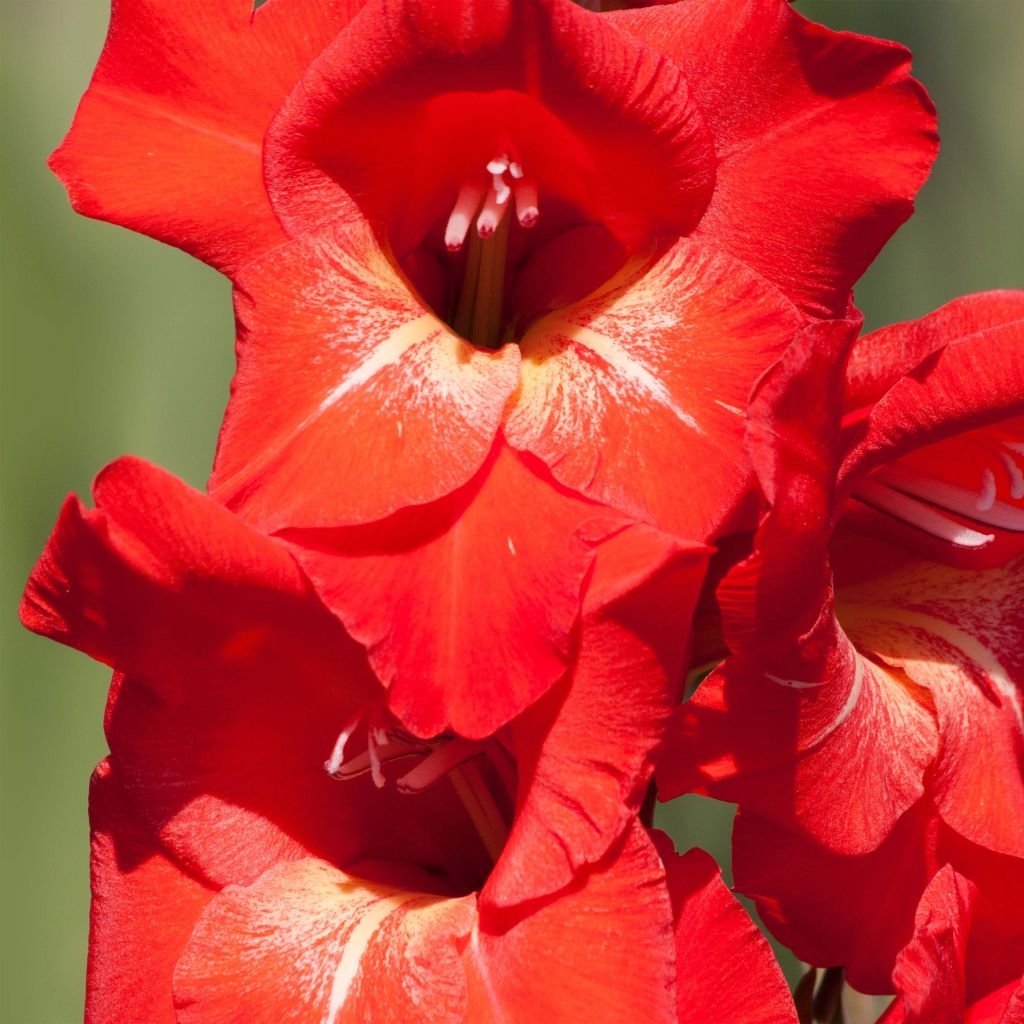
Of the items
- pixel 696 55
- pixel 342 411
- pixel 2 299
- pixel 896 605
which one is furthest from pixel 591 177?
pixel 2 299

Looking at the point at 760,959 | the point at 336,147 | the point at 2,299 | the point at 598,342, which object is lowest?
the point at 760,959

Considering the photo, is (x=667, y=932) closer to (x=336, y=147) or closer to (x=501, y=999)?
(x=501, y=999)

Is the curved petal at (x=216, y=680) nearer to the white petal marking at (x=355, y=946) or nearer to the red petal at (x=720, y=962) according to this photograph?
the white petal marking at (x=355, y=946)

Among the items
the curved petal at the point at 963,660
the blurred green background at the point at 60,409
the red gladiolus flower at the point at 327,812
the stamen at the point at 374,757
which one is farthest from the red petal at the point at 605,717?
the blurred green background at the point at 60,409

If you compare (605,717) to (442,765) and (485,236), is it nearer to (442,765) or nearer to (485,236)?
(442,765)

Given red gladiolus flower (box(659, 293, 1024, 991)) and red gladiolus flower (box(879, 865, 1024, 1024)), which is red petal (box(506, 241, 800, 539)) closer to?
red gladiolus flower (box(659, 293, 1024, 991))

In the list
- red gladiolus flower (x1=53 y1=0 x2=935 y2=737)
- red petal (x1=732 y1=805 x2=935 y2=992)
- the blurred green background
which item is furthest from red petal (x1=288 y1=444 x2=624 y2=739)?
the blurred green background
